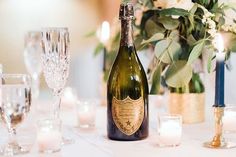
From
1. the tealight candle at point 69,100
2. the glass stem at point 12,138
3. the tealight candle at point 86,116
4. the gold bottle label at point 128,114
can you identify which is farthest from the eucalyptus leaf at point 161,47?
the tealight candle at point 69,100

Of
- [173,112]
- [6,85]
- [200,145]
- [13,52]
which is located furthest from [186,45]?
[13,52]

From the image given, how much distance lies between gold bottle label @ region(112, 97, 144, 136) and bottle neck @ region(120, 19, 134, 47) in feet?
0.47

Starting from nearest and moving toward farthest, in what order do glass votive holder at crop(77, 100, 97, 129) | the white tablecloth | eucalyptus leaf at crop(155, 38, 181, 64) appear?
the white tablecloth
eucalyptus leaf at crop(155, 38, 181, 64)
glass votive holder at crop(77, 100, 97, 129)

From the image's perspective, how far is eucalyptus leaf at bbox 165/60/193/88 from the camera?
1271mm

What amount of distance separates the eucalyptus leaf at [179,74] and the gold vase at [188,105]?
13 cm

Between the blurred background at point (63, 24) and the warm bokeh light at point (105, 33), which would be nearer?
the warm bokeh light at point (105, 33)

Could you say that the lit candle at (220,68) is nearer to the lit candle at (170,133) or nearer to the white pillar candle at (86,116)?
the lit candle at (170,133)

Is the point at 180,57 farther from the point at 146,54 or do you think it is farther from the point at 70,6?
the point at 70,6

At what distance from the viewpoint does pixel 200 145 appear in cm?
114

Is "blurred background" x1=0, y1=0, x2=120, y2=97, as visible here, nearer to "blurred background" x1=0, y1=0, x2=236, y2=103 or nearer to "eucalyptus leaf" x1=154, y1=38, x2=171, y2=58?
"blurred background" x1=0, y1=0, x2=236, y2=103

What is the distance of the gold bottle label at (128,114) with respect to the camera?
3.85 feet

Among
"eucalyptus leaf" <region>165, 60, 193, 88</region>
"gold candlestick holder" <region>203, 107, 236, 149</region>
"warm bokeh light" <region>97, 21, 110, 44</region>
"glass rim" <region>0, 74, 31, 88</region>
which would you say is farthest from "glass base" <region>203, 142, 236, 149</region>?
"warm bokeh light" <region>97, 21, 110, 44</region>

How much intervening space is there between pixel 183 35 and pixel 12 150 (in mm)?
568

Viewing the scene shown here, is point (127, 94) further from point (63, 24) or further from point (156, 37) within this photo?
point (63, 24)
